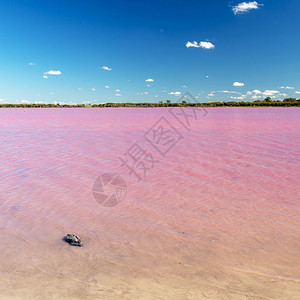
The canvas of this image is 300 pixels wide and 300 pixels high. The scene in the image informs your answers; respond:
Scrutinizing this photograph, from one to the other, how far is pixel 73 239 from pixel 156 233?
1.30 metres

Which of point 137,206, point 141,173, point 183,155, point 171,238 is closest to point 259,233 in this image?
point 171,238

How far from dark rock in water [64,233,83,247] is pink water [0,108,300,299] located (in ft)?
0.32

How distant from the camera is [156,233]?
160 inches

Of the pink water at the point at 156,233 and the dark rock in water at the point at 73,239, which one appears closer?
the pink water at the point at 156,233

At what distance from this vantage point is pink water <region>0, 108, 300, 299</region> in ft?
9.55

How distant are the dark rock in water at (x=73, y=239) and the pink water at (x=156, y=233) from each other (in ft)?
0.32

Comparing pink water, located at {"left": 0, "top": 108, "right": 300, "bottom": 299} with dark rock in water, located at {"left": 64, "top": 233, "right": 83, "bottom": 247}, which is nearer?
pink water, located at {"left": 0, "top": 108, "right": 300, "bottom": 299}

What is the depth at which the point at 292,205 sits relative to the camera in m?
5.00

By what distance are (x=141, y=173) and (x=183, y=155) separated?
2.66 m

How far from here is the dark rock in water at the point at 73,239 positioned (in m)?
3.71

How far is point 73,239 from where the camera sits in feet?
12.3

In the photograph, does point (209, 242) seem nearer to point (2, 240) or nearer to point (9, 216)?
point (2, 240)

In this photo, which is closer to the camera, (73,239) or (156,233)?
(73,239)

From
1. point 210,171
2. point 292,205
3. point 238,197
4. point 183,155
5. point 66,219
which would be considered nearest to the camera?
point 66,219
